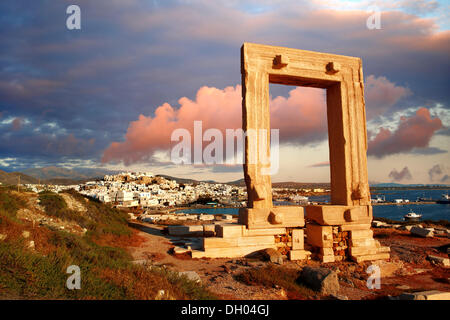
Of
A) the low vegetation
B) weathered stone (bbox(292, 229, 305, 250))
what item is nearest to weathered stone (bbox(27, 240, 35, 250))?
the low vegetation

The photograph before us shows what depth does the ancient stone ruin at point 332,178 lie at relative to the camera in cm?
901

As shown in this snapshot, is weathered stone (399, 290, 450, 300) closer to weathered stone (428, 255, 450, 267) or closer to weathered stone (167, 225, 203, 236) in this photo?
weathered stone (428, 255, 450, 267)

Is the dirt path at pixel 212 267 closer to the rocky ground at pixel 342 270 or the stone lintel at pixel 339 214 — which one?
the rocky ground at pixel 342 270

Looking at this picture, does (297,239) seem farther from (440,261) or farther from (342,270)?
(440,261)

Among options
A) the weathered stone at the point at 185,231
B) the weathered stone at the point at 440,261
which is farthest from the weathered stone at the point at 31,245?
the weathered stone at the point at 440,261

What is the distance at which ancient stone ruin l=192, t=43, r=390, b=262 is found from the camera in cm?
901

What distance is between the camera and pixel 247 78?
30.5 feet

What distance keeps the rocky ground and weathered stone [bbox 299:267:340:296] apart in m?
0.14

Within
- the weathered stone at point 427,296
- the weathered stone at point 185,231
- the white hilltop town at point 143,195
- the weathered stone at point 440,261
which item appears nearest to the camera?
the weathered stone at point 427,296

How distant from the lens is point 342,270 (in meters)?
8.59

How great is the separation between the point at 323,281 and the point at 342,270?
2.89m

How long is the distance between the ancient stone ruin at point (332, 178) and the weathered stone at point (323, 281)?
262cm

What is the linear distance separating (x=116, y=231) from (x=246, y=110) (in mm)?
7526
